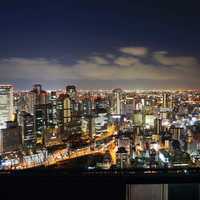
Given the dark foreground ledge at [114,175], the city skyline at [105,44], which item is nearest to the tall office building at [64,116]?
the city skyline at [105,44]

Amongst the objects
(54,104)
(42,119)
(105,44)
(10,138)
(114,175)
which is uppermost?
(105,44)

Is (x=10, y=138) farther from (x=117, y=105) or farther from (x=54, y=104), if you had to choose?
(x=117, y=105)

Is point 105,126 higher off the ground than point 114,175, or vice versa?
point 105,126

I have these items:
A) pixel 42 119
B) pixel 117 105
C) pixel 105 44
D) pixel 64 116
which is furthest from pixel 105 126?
pixel 105 44

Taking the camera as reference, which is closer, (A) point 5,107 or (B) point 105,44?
(A) point 5,107

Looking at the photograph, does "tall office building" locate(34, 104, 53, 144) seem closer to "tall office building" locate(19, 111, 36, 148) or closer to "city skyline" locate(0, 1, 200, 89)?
"tall office building" locate(19, 111, 36, 148)

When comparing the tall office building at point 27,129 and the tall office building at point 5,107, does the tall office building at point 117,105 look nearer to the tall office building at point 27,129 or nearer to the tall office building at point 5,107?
the tall office building at point 27,129

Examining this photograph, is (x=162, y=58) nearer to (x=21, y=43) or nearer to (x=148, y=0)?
(x=148, y=0)

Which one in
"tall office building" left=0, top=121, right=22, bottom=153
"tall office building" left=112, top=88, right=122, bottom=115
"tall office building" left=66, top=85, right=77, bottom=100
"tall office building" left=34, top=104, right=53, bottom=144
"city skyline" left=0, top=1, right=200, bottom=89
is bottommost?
A: "tall office building" left=0, top=121, right=22, bottom=153

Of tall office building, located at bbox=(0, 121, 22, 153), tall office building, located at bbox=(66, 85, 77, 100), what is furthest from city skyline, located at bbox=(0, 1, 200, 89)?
tall office building, located at bbox=(0, 121, 22, 153)
